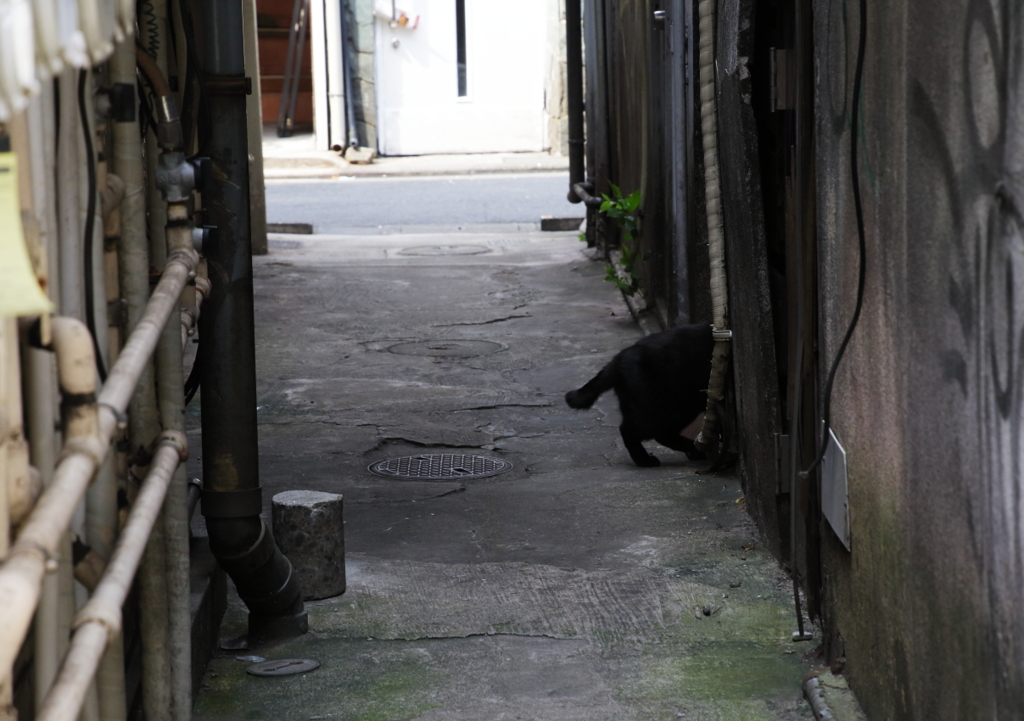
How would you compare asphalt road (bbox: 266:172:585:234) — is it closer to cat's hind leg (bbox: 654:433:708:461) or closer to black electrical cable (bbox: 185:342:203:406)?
cat's hind leg (bbox: 654:433:708:461)

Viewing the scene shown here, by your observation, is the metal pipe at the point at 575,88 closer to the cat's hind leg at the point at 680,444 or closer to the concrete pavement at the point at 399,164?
the cat's hind leg at the point at 680,444

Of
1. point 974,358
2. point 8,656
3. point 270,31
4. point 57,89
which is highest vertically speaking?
point 270,31

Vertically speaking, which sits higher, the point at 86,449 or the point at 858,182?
the point at 858,182

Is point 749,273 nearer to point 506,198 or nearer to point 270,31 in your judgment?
point 506,198

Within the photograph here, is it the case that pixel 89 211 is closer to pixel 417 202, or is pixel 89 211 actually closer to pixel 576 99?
pixel 576 99

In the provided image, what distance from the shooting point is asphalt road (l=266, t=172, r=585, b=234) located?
14531 mm

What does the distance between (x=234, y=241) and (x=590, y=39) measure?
794cm

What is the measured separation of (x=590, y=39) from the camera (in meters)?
10.9

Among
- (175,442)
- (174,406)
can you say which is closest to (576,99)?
(174,406)

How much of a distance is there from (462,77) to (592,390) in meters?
16.9

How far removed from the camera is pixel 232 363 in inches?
137

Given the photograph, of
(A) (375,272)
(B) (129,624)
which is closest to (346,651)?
(B) (129,624)

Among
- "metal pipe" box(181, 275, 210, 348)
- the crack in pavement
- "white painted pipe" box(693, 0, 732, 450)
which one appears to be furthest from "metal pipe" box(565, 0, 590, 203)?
"metal pipe" box(181, 275, 210, 348)

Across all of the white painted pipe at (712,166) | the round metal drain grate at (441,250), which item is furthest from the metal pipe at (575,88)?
the white painted pipe at (712,166)
